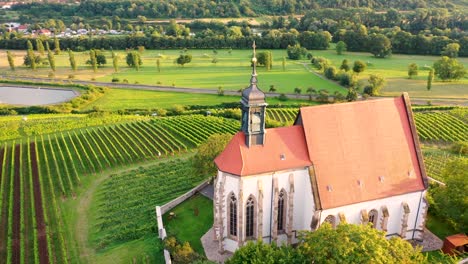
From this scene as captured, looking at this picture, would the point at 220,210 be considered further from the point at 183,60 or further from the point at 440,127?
the point at 183,60

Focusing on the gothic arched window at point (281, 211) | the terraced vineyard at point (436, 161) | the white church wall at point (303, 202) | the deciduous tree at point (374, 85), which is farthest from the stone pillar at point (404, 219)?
the deciduous tree at point (374, 85)

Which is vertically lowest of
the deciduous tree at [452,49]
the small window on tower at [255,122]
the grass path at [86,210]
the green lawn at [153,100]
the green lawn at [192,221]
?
the green lawn at [153,100]

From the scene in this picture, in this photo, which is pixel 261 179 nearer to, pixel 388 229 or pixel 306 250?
pixel 306 250

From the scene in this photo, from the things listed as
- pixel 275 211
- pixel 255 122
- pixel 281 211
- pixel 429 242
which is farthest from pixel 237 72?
pixel 429 242

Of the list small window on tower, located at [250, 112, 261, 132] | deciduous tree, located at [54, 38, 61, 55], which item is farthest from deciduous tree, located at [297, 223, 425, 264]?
deciduous tree, located at [54, 38, 61, 55]

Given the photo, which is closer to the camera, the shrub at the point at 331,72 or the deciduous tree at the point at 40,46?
the shrub at the point at 331,72

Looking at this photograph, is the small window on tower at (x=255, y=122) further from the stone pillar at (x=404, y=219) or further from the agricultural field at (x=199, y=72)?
the agricultural field at (x=199, y=72)
